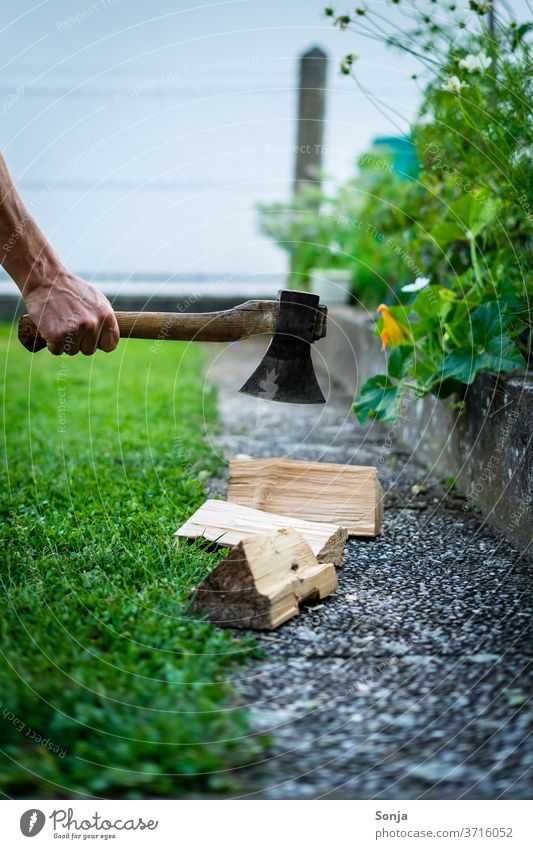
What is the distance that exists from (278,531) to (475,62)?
135 cm

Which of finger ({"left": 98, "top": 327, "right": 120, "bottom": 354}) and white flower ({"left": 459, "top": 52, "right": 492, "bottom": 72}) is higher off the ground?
white flower ({"left": 459, "top": 52, "right": 492, "bottom": 72})

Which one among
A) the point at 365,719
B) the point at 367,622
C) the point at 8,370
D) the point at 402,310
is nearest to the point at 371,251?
the point at 8,370

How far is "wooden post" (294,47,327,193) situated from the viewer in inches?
238

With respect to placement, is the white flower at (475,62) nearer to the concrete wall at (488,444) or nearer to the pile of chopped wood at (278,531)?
the concrete wall at (488,444)

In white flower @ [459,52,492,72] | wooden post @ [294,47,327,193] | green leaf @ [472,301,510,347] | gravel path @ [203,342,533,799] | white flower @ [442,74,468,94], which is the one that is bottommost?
gravel path @ [203,342,533,799]

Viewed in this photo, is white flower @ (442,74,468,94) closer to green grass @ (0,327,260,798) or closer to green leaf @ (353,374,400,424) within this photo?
green leaf @ (353,374,400,424)

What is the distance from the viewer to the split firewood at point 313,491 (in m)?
1.92

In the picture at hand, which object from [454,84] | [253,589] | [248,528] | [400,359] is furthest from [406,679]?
[454,84]

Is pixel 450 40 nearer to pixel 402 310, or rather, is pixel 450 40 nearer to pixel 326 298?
pixel 402 310

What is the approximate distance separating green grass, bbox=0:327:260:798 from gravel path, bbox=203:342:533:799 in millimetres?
76

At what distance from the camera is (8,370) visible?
161 inches

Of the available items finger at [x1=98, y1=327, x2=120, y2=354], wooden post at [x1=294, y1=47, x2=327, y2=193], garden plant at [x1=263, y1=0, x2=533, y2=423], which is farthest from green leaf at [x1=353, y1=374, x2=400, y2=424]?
wooden post at [x1=294, y1=47, x2=327, y2=193]

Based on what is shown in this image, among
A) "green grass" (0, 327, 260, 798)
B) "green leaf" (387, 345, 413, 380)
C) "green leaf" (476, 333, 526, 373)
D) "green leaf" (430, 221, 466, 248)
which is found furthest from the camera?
"green leaf" (430, 221, 466, 248)

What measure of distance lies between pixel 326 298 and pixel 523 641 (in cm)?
362
